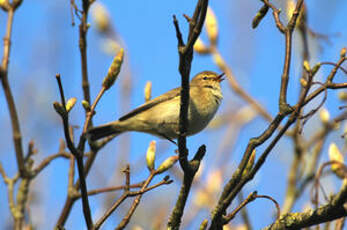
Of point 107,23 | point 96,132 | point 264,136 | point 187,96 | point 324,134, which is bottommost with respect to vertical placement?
point 264,136

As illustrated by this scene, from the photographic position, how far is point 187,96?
2.69m

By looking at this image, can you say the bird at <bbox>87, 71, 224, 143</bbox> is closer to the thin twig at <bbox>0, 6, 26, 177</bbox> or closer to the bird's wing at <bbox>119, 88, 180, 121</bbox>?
the bird's wing at <bbox>119, 88, 180, 121</bbox>

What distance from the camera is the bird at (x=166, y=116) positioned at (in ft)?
14.6

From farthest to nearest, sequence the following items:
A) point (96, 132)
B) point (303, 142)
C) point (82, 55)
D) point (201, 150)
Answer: point (303, 142), point (96, 132), point (82, 55), point (201, 150)

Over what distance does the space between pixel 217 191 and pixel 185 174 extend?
2.26 m

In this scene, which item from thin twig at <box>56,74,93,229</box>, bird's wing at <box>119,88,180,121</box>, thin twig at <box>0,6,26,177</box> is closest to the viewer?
thin twig at <box>56,74,93,229</box>

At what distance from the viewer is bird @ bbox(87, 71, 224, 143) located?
175 inches

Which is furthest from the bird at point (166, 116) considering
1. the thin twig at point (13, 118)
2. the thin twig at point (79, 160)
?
the thin twig at point (79, 160)

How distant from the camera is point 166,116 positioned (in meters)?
4.50

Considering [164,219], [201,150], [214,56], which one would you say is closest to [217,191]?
[164,219]

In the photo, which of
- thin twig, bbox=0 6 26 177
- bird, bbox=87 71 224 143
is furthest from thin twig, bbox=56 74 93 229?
bird, bbox=87 71 224 143

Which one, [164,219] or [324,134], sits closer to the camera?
[324,134]

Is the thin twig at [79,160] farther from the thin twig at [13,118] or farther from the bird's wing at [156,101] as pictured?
the bird's wing at [156,101]

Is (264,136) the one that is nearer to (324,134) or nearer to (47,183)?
(324,134)
